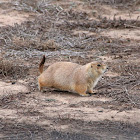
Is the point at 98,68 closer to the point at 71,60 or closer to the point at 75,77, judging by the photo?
the point at 75,77

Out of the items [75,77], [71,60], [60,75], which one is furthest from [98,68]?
[71,60]

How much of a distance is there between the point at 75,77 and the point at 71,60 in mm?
2615

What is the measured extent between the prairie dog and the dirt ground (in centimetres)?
19

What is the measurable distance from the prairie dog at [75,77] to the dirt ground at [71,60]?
0.63 feet

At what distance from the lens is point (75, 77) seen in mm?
7492

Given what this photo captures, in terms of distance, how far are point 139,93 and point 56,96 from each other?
1602mm

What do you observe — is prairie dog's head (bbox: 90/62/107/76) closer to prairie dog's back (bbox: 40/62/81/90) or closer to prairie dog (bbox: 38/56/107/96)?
prairie dog (bbox: 38/56/107/96)

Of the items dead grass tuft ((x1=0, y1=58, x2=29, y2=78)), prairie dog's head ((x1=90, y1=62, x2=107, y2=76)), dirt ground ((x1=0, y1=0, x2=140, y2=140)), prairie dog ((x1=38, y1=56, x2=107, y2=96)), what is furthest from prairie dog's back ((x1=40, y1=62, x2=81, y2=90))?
dead grass tuft ((x1=0, y1=58, x2=29, y2=78))

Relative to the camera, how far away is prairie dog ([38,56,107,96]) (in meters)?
7.47

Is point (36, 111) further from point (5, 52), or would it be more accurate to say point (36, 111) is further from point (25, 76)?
point (5, 52)

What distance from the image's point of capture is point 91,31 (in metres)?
A: 12.8

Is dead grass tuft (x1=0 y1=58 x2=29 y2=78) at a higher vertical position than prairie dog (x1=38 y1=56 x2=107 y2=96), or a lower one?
lower

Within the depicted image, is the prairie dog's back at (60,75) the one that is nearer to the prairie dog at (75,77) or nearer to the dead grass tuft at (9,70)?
the prairie dog at (75,77)

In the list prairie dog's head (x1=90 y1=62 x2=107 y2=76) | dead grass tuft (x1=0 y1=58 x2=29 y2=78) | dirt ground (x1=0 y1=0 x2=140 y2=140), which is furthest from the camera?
dead grass tuft (x1=0 y1=58 x2=29 y2=78)
